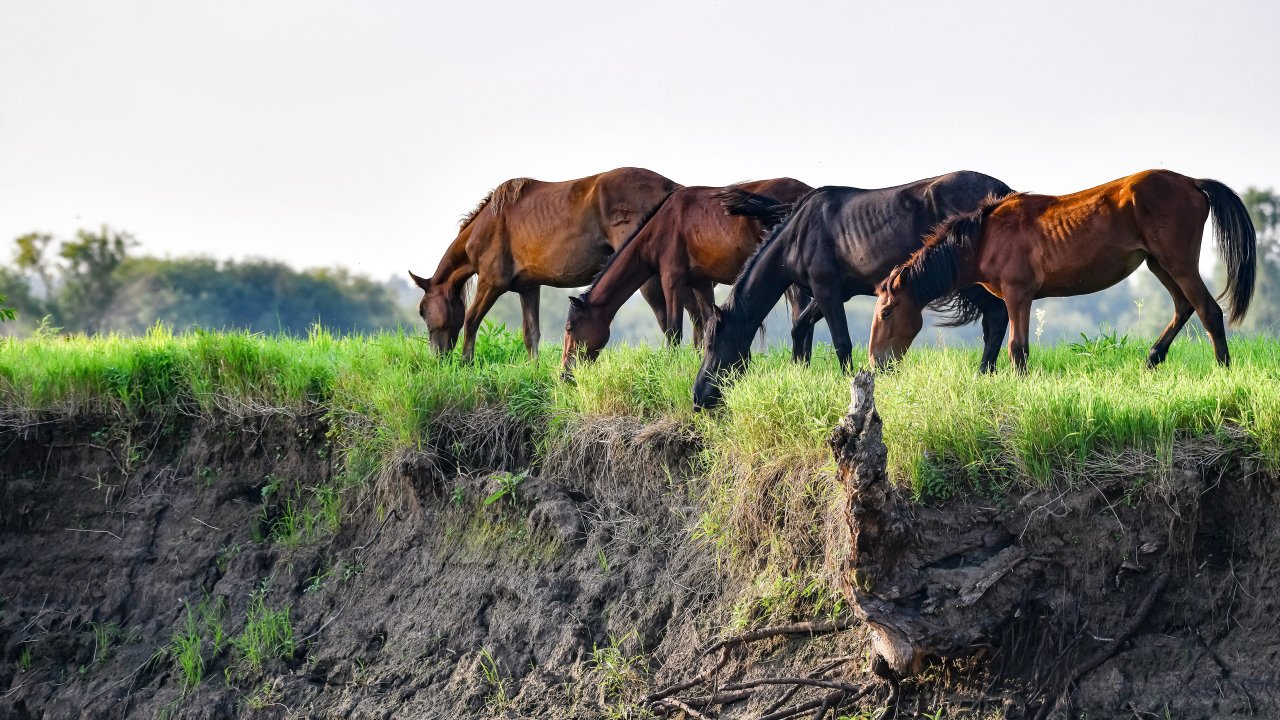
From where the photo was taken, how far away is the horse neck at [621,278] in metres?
9.26

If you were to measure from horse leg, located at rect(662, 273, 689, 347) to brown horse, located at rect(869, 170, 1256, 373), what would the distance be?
1.70 m

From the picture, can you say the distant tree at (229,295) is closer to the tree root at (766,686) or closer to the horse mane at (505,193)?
the horse mane at (505,193)

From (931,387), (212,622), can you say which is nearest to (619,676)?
(931,387)

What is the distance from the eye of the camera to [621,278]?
9328mm

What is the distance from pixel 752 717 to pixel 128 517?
513 centimetres

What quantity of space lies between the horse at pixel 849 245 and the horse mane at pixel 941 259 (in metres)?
0.44

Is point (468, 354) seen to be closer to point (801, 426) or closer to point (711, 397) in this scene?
point (711, 397)

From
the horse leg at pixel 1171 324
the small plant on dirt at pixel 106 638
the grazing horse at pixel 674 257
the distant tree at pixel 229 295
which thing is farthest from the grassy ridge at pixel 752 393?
the distant tree at pixel 229 295

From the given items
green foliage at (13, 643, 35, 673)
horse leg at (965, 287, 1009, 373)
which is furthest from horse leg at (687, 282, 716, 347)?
green foliage at (13, 643, 35, 673)

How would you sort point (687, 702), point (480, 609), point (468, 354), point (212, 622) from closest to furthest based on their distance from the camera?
point (687, 702) → point (480, 609) → point (212, 622) → point (468, 354)

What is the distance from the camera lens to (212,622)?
26.4ft

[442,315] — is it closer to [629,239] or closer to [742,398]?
[629,239]

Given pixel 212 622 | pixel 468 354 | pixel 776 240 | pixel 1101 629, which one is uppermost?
pixel 776 240

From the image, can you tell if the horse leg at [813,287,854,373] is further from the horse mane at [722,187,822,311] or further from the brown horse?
the horse mane at [722,187,822,311]
